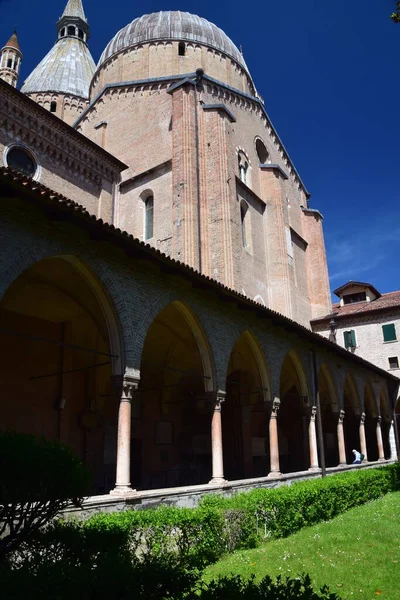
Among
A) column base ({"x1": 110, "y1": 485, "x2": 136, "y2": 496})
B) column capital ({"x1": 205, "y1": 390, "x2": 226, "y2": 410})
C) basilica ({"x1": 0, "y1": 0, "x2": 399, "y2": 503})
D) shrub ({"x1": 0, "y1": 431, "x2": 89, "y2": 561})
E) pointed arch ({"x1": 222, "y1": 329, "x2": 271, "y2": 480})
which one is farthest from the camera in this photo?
pointed arch ({"x1": 222, "y1": 329, "x2": 271, "y2": 480})

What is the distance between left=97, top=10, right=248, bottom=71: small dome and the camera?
27375 mm

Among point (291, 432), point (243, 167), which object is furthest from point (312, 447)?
point (243, 167)

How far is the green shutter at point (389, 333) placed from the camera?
97.2 feet

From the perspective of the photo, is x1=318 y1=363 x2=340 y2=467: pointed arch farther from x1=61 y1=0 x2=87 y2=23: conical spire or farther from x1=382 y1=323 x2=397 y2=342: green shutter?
x1=61 y1=0 x2=87 y2=23: conical spire

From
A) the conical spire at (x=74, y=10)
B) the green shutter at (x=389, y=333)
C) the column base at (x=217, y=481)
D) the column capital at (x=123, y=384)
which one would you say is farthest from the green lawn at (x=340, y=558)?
the conical spire at (x=74, y=10)

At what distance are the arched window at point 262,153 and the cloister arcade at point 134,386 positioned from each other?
43.4 ft

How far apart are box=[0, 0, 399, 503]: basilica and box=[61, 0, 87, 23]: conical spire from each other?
73.2 ft

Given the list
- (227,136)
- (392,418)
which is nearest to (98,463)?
(227,136)

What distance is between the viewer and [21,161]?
59.2 ft

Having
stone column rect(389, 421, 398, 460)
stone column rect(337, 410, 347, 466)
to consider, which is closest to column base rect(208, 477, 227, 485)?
stone column rect(337, 410, 347, 466)

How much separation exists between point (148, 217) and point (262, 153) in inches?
357

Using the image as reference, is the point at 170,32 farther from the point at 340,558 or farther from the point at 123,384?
the point at 340,558

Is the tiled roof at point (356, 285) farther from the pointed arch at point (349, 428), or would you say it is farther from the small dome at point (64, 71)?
the small dome at point (64, 71)

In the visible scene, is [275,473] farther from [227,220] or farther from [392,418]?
[392,418]
